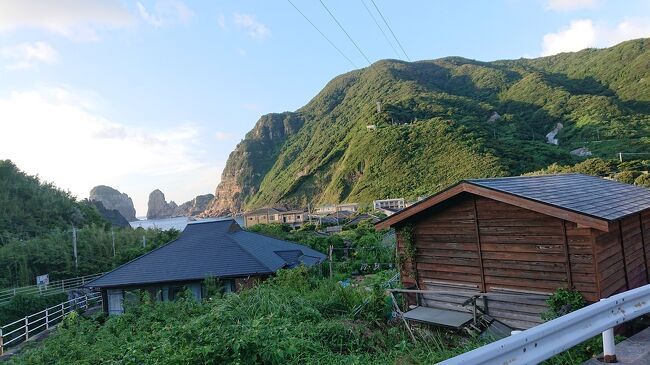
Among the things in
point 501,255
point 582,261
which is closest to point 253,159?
point 501,255

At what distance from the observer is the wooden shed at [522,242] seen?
7148mm

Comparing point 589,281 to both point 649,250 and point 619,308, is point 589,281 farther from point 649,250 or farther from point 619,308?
point 619,308

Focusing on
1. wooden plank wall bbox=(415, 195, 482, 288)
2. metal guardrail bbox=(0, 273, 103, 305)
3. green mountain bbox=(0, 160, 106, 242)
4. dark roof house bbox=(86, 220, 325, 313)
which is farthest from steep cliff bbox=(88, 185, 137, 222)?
wooden plank wall bbox=(415, 195, 482, 288)

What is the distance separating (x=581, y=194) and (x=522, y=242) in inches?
79.3

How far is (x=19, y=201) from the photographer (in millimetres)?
37625

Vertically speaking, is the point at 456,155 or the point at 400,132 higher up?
the point at 400,132

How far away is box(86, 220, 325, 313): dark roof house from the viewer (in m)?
16.1

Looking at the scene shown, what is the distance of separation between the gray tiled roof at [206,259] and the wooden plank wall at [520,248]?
9.50 m

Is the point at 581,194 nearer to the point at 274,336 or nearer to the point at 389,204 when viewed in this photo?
the point at 274,336

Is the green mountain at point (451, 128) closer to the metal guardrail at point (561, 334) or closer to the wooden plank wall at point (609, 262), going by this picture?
the wooden plank wall at point (609, 262)

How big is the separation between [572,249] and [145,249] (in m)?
27.9

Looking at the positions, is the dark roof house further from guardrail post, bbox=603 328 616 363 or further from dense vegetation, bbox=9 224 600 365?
guardrail post, bbox=603 328 616 363

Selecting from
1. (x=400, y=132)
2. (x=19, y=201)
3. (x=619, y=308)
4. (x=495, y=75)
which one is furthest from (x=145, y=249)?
(x=495, y=75)

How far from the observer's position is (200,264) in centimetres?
1700
